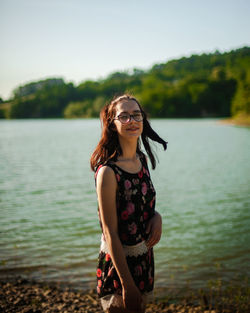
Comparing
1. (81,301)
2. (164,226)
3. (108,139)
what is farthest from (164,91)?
(108,139)

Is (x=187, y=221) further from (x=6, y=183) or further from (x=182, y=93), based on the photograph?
(x=182, y=93)

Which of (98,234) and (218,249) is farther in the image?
(98,234)

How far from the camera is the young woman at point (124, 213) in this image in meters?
2.21

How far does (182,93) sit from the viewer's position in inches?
5463

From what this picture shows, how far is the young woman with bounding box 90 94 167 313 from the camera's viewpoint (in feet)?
7.25

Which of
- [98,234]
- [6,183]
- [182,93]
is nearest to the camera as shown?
[98,234]

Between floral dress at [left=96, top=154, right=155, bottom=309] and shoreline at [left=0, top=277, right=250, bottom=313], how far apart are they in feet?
7.95

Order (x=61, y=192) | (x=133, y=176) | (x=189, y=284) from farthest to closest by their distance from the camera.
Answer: (x=61, y=192) < (x=189, y=284) < (x=133, y=176)

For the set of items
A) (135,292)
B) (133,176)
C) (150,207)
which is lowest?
(135,292)

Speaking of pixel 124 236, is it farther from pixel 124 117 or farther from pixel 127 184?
pixel 124 117

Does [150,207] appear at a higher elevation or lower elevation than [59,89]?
lower

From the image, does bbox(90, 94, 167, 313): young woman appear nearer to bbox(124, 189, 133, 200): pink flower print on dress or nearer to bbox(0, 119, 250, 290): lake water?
bbox(124, 189, 133, 200): pink flower print on dress

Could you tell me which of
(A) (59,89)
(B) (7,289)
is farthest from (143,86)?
(B) (7,289)

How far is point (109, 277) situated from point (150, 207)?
596 mm
